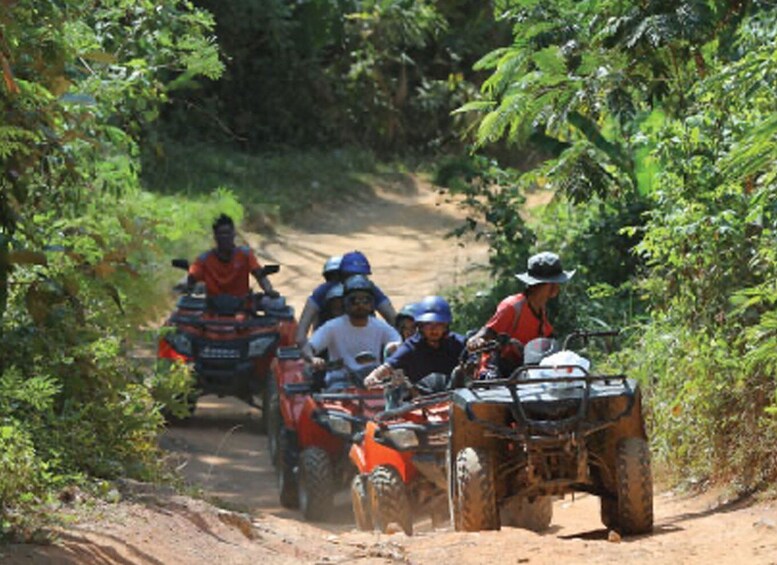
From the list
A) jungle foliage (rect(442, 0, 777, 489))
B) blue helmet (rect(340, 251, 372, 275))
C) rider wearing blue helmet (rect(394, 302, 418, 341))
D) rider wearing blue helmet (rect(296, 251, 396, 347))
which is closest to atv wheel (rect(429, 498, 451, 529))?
jungle foliage (rect(442, 0, 777, 489))

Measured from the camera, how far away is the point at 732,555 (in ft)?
28.8

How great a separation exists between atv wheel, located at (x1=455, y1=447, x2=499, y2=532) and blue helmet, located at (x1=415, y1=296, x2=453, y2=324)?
2.05 metres

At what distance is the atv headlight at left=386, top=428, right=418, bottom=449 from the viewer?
414 inches

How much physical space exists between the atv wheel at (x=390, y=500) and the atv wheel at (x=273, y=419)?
2.94 m

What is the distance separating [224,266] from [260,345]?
1161mm

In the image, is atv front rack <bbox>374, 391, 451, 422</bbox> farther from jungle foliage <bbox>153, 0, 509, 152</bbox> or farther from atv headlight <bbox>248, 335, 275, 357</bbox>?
jungle foliage <bbox>153, 0, 509, 152</bbox>

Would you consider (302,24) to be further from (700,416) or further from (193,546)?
(193,546)

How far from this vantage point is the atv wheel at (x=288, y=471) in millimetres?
12836

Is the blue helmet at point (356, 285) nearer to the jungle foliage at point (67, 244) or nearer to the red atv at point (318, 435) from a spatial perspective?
the red atv at point (318, 435)

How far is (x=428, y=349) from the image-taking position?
38.1 ft

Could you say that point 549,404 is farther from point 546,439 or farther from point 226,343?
Result: point 226,343

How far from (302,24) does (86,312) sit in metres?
20.6

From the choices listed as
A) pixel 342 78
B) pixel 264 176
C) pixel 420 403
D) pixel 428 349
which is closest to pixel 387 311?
pixel 428 349

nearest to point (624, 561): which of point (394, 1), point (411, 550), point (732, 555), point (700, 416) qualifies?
point (732, 555)
